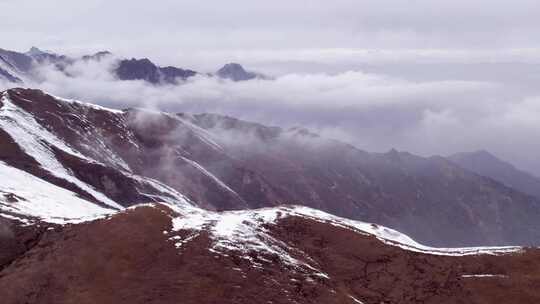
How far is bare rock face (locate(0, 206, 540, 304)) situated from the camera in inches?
2923

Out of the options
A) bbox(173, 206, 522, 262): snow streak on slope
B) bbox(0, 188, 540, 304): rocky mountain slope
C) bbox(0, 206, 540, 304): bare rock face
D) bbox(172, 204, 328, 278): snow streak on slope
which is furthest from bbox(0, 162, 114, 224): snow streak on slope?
bbox(173, 206, 522, 262): snow streak on slope

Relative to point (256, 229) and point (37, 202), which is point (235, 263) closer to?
point (256, 229)

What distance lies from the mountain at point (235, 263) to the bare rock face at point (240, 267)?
129 mm

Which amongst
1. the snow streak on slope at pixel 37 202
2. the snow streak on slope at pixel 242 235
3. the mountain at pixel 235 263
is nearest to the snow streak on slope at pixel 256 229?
the snow streak on slope at pixel 242 235

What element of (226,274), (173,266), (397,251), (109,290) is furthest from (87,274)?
(397,251)

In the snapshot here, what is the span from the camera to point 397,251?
89062mm

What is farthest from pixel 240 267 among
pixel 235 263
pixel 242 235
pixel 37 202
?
pixel 37 202

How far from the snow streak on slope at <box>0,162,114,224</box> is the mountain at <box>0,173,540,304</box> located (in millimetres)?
2459

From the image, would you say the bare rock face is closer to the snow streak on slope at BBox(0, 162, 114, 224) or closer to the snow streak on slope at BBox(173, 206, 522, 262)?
the snow streak on slope at BBox(173, 206, 522, 262)

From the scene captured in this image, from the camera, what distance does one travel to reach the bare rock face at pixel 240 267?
244 ft

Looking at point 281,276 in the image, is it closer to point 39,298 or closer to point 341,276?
point 341,276

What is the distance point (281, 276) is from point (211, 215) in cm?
1932

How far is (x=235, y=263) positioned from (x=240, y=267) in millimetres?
947

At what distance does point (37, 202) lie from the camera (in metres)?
113
